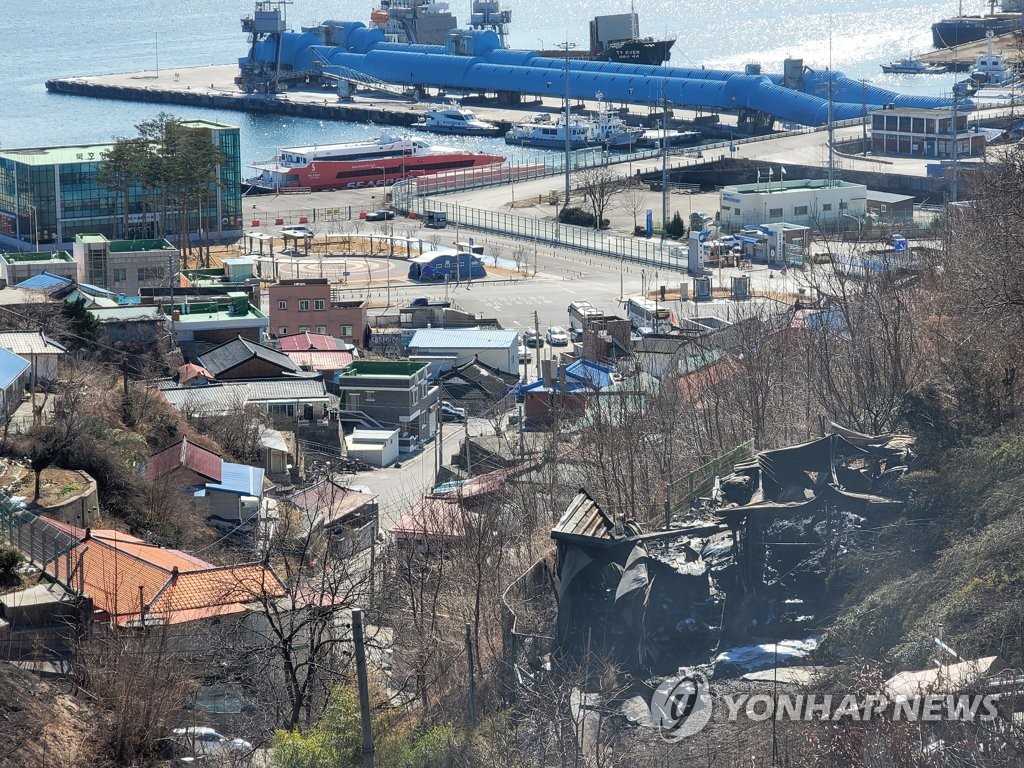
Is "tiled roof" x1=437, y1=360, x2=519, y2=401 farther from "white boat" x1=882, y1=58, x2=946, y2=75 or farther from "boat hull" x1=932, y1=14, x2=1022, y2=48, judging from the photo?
"boat hull" x1=932, y1=14, x2=1022, y2=48

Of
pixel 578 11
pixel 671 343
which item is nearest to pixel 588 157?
pixel 671 343

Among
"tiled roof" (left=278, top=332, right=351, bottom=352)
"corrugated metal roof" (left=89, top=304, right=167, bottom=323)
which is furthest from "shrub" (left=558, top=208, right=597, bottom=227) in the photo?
"corrugated metal roof" (left=89, top=304, right=167, bottom=323)

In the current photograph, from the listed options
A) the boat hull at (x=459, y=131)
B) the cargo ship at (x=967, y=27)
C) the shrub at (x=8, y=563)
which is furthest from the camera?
the cargo ship at (x=967, y=27)

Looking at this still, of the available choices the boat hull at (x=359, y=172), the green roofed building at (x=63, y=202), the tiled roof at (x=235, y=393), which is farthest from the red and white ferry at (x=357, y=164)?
the tiled roof at (x=235, y=393)

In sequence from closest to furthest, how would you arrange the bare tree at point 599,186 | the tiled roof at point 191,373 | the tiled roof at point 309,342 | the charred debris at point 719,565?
the charred debris at point 719,565, the tiled roof at point 191,373, the tiled roof at point 309,342, the bare tree at point 599,186

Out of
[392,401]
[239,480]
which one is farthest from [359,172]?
[239,480]

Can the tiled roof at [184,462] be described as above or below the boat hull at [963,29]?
below

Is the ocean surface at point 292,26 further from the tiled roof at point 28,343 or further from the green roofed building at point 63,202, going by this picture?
the tiled roof at point 28,343
